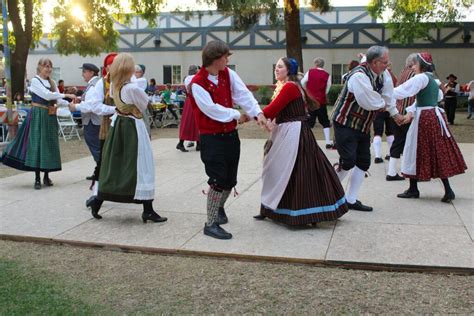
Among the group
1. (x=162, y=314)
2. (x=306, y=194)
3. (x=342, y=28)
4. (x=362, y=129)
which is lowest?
(x=162, y=314)

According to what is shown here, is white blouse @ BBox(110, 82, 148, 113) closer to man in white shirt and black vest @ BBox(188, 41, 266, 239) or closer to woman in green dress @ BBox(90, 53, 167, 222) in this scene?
woman in green dress @ BBox(90, 53, 167, 222)

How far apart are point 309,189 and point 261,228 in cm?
58

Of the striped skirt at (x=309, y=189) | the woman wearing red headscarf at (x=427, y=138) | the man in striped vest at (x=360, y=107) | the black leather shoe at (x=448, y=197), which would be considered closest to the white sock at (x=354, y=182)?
the man in striped vest at (x=360, y=107)

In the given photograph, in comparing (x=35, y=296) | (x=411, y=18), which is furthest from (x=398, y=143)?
(x=411, y=18)

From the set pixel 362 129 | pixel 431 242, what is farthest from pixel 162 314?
pixel 362 129

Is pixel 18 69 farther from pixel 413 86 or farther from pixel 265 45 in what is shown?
pixel 265 45

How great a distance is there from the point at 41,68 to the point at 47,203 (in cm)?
177

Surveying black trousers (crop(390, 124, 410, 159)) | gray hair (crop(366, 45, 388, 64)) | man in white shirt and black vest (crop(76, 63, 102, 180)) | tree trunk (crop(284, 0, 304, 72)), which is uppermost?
tree trunk (crop(284, 0, 304, 72))

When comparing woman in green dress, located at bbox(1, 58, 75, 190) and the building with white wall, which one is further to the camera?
the building with white wall

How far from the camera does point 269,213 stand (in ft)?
16.1

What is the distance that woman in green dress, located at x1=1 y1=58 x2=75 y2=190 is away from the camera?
681cm

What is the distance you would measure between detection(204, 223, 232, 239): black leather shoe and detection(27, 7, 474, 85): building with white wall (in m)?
22.6

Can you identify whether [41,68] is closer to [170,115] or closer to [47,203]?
[47,203]

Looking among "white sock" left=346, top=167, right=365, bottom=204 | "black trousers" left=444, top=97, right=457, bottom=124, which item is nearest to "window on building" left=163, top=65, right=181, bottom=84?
"black trousers" left=444, top=97, right=457, bottom=124
